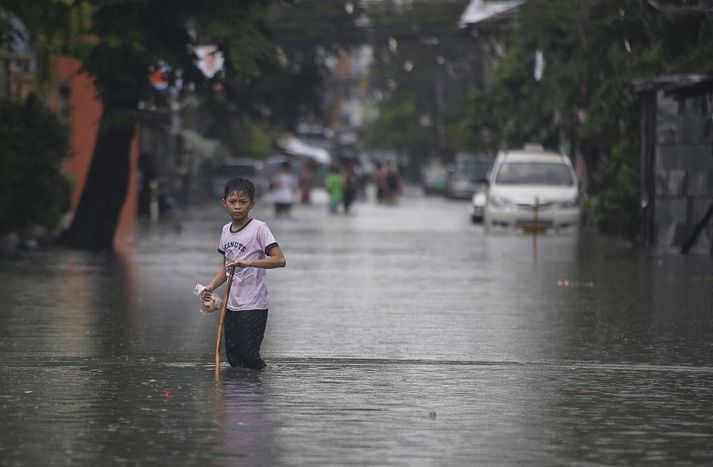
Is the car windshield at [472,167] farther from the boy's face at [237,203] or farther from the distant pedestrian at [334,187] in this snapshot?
the boy's face at [237,203]

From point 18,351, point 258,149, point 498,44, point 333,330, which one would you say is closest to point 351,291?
point 333,330

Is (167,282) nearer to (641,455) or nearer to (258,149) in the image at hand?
(641,455)

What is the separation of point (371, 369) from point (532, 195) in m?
25.3

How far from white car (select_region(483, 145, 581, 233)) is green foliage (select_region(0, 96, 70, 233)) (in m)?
10.5

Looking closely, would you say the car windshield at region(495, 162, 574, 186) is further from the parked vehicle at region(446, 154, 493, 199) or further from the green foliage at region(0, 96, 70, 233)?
the parked vehicle at region(446, 154, 493, 199)

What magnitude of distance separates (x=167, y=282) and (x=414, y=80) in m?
88.7

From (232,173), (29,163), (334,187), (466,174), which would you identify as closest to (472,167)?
(466,174)

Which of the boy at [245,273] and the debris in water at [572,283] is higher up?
the boy at [245,273]

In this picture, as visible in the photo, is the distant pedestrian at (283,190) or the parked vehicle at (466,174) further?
the parked vehicle at (466,174)

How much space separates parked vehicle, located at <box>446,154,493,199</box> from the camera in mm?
71438

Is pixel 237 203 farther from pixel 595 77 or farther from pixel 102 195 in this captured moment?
pixel 595 77

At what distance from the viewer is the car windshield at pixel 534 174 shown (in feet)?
128

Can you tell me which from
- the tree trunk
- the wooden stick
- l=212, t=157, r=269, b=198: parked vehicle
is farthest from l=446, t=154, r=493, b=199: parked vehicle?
→ the wooden stick

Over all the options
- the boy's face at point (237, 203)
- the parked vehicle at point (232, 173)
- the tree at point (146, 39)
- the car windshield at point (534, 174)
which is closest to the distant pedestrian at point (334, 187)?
the car windshield at point (534, 174)
